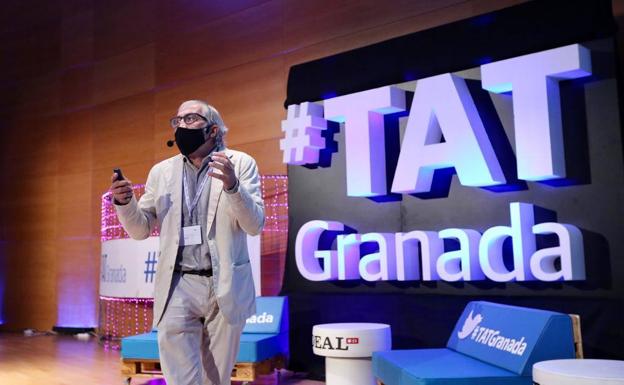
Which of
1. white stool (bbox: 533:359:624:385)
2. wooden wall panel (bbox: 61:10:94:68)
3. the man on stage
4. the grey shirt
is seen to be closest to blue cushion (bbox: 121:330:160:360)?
the man on stage

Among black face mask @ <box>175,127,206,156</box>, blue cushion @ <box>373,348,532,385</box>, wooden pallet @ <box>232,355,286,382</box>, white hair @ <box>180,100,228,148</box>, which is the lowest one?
wooden pallet @ <box>232,355,286,382</box>

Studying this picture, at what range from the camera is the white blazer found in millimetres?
2203

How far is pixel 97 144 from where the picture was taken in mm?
7863

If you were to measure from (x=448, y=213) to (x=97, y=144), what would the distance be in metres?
5.39

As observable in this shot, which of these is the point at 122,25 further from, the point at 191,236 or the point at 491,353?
the point at 491,353

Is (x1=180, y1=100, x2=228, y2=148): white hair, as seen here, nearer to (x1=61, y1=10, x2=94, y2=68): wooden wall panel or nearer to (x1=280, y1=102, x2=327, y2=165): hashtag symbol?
(x1=280, y1=102, x2=327, y2=165): hashtag symbol

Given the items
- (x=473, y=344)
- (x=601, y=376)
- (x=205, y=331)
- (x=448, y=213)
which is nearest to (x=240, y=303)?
(x=205, y=331)

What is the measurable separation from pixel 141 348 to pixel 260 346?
842 mm

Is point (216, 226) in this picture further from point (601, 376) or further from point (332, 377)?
point (332, 377)

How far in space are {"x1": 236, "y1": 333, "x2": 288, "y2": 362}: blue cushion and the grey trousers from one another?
1.67 m

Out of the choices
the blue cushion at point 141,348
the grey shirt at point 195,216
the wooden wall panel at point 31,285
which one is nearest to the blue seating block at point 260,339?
the blue cushion at point 141,348

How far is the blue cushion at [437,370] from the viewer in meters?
2.60

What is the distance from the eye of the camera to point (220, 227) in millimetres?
2291

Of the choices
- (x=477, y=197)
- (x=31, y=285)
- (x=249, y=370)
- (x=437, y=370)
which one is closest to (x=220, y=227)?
(x=437, y=370)
